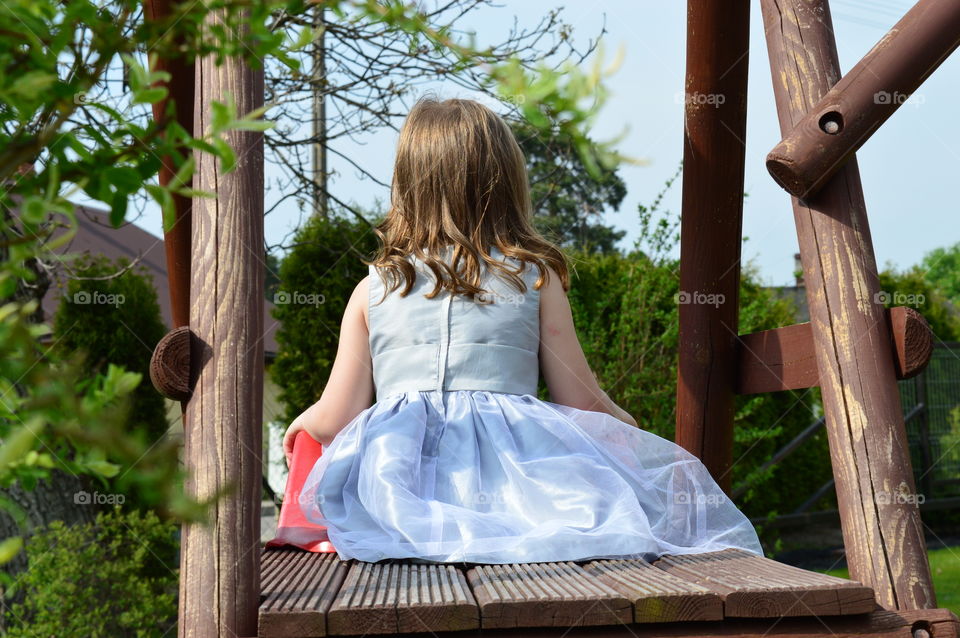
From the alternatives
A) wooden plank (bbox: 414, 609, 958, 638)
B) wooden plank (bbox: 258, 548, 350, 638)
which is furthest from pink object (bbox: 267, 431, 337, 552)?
wooden plank (bbox: 414, 609, 958, 638)

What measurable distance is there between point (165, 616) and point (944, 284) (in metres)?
43.0

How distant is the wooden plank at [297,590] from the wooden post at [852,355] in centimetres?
109

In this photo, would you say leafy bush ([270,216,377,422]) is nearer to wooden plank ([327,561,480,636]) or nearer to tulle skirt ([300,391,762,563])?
tulle skirt ([300,391,762,563])

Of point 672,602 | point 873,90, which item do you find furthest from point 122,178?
point 873,90

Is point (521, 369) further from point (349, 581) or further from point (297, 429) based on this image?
point (349, 581)

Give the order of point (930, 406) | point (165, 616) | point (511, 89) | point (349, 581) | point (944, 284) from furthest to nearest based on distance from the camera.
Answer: point (944, 284)
point (930, 406)
point (165, 616)
point (349, 581)
point (511, 89)

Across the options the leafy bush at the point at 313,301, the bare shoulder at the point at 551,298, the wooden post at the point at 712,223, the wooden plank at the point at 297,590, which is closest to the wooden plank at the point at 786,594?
the wooden plank at the point at 297,590

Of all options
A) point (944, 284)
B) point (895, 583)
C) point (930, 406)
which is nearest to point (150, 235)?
point (930, 406)

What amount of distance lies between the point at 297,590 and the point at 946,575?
22.8ft

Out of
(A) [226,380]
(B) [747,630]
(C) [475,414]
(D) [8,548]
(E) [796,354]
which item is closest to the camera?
(D) [8,548]

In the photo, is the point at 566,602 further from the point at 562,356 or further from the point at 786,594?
the point at 562,356

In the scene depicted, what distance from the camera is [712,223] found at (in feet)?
9.56

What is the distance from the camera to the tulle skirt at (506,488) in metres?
1.83

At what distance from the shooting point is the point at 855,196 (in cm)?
217
